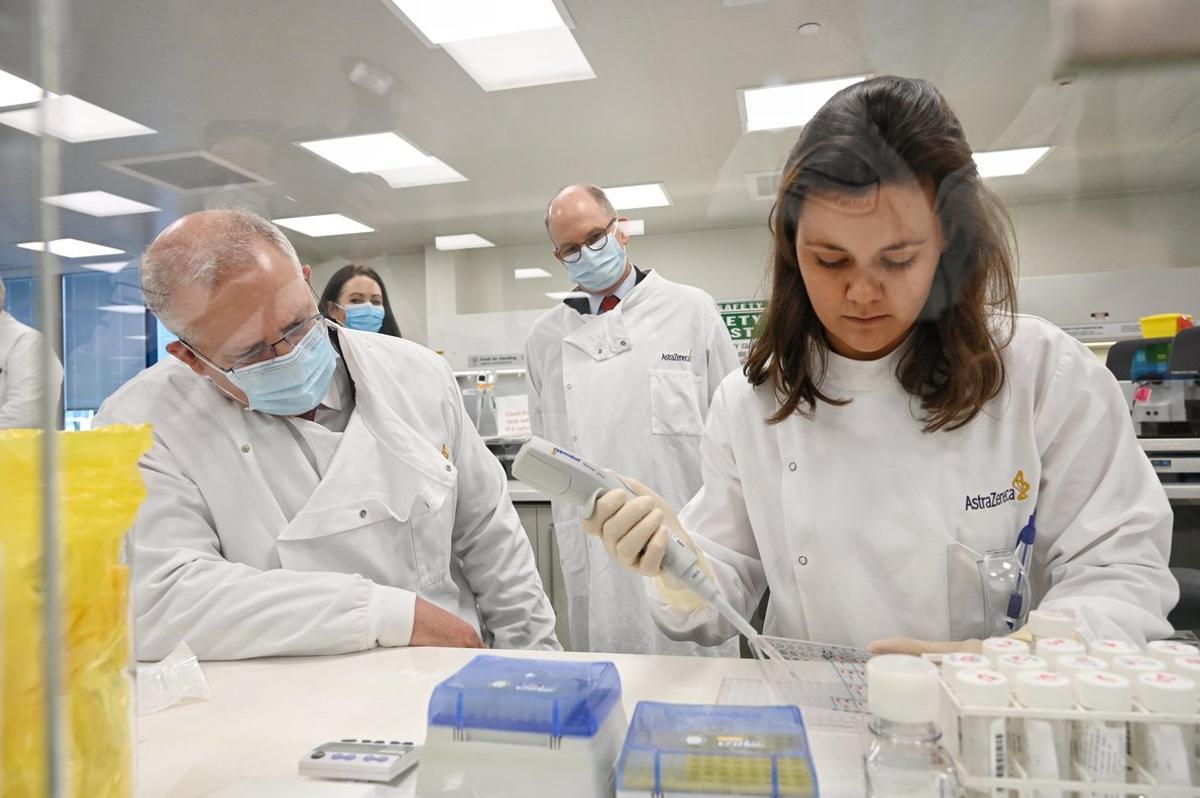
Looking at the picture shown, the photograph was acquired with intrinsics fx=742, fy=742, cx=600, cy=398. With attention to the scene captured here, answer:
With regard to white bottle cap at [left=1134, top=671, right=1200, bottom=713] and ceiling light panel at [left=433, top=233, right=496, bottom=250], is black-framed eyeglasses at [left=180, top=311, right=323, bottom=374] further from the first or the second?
white bottle cap at [left=1134, top=671, right=1200, bottom=713]

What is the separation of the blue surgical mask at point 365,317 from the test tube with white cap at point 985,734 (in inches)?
53.2

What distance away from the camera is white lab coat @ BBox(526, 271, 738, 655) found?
1394 millimetres

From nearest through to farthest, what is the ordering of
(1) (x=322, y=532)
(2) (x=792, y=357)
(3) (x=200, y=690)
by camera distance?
(3) (x=200, y=690) < (2) (x=792, y=357) < (1) (x=322, y=532)

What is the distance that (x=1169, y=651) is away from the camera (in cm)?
58

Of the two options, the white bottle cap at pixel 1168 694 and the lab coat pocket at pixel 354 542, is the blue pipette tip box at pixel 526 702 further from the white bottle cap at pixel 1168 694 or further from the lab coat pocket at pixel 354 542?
the lab coat pocket at pixel 354 542

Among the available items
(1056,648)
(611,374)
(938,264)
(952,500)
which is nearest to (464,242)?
(611,374)

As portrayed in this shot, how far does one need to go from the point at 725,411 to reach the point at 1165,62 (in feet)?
2.48

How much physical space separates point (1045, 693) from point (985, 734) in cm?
5

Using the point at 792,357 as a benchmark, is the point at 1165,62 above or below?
above

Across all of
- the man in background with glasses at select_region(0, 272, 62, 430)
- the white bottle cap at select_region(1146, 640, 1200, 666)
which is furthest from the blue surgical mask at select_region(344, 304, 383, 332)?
the white bottle cap at select_region(1146, 640, 1200, 666)

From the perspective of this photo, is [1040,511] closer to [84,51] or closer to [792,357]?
[792,357]

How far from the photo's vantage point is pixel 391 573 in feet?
4.48


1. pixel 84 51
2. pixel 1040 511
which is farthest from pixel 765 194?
pixel 84 51

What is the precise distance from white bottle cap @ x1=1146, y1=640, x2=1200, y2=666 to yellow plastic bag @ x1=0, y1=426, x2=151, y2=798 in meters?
0.79
